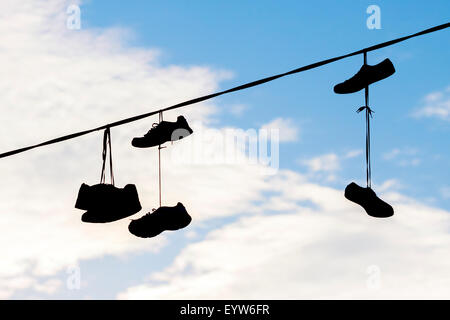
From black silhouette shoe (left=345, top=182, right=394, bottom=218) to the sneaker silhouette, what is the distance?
5.48 feet

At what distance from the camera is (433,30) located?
451 cm

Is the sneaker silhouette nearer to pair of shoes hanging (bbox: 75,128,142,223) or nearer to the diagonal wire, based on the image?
pair of shoes hanging (bbox: 75,128,142,223)

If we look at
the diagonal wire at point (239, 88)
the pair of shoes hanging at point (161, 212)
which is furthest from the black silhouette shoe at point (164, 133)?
the diagonal wire at point (239, 88)

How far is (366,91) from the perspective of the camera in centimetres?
585

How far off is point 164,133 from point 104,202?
80 centimetres

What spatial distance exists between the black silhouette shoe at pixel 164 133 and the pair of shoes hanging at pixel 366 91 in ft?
4.38

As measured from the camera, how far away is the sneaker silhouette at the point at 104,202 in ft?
20.8

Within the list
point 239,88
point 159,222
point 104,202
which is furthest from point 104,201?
point 239,88

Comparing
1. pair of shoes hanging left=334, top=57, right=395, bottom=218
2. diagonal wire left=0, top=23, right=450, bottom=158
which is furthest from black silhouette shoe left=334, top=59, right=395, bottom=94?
diagonal wire left=0, top=23, right=450, bottom=158
